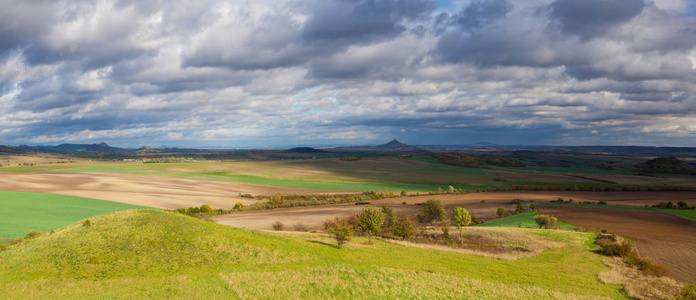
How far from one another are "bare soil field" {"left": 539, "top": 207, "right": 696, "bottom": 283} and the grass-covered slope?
1017cm

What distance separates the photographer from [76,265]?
96.7ft

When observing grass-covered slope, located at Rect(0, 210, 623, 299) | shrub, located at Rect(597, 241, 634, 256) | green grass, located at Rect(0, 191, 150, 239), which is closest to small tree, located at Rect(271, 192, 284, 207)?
green grass, located at Rect(0, 191, 150, 239)

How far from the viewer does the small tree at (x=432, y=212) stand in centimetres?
6988

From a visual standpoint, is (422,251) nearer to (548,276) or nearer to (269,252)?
(548,276)

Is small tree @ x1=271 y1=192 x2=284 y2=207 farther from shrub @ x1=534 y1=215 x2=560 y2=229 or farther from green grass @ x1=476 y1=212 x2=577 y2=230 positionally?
shrub @ x1=534 y1=215 x2=560 y2=229

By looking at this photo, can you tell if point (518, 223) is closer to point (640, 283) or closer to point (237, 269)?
point (640, 283)

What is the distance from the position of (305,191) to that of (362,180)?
113ft

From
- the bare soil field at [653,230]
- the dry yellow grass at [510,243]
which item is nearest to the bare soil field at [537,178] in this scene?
the bare soil field at [653,230]

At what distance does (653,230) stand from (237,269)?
216ft

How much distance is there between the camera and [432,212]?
70.4 meters

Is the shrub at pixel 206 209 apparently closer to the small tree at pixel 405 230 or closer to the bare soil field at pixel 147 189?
the bare soil field at pixel 147 189

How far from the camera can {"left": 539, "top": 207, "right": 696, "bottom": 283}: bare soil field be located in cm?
4344

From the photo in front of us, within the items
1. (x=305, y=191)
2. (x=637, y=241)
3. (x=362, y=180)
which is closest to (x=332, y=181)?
(x=362, y=180)

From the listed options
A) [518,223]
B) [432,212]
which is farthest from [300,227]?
[518,223]
